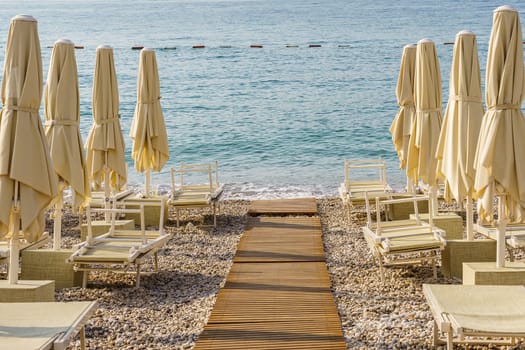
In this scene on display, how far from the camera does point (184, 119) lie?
3080 cm

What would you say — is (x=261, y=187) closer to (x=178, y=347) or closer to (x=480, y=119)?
(x=480, y=119)

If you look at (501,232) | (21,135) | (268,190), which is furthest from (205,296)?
(268,190)

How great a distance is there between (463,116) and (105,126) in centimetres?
455

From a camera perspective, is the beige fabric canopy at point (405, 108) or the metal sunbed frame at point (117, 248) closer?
the metal sunbed frame at point (117, 248)

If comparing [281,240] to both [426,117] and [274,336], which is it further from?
[274,336]

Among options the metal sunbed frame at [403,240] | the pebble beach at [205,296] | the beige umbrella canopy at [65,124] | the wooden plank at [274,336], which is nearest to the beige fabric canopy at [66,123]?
the beige umbrella canopy at [65,124]

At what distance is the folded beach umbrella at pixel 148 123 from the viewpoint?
1109 cm

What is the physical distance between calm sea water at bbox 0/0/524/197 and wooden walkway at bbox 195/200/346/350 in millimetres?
6797

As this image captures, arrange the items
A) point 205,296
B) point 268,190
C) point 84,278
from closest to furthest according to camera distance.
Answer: point 205,296, point 84,278, point 268,190

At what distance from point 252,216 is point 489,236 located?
4.72 meters

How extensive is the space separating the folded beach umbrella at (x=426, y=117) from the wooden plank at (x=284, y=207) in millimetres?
2948

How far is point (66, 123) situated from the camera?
763 centimetres

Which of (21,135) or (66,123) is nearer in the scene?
(21,135)

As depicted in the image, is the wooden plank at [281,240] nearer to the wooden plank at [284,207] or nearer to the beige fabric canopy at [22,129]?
the wooden plank at [284,207]
